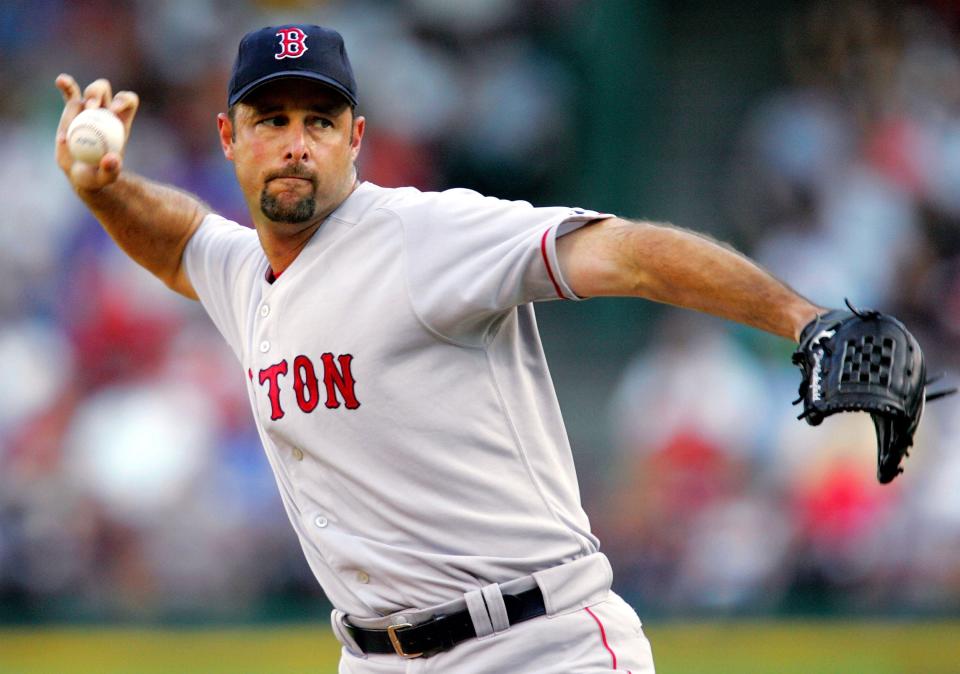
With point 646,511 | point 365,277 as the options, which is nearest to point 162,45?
point 646,511

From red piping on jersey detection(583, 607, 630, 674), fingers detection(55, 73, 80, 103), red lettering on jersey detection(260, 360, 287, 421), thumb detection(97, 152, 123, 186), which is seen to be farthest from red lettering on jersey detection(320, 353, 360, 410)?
fingers detection(55, 73, 80, 103)

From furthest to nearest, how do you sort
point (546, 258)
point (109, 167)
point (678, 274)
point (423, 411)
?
point (109, 167), point (423, 411), point (546, 258), point (678, 274)

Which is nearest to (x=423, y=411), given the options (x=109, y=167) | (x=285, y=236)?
(x=285, y=236)

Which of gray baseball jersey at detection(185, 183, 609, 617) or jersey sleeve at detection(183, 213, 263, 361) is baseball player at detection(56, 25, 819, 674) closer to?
gray baseball jersey at detection(185, 183, 609, 617)

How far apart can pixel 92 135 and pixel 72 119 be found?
0.33 feet

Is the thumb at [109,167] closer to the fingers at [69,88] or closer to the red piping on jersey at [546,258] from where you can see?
the fingers at [69,88]

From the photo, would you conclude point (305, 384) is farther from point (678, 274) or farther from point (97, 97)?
point (97, 97)

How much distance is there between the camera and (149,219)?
397cm

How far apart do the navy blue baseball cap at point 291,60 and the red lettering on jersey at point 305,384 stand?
596mm

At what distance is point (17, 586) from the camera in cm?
807

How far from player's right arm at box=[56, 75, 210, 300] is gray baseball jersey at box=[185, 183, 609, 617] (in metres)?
0.85

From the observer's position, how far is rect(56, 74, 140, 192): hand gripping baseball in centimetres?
373

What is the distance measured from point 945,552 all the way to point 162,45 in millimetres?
5993

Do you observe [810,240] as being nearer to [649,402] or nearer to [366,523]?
[649,402]
